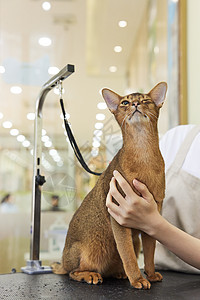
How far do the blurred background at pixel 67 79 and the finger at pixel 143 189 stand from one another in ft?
4.00

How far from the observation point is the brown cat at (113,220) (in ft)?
2.63

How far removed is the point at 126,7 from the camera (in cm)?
256

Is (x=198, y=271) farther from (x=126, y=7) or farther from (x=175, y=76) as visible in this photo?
(x=126, y=7)

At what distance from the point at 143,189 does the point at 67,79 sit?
1.71m

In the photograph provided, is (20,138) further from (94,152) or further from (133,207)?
(133,207)

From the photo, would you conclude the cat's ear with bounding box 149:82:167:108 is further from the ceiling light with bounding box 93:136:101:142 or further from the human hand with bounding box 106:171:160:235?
the ceiling light with bounding box 93:136:101:142

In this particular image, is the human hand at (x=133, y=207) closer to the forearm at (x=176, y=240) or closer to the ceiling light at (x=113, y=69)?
the forearm at (x=176, y=240)

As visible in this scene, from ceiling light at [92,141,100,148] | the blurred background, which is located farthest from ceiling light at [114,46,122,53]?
ceiling light at [92,141,100,148]

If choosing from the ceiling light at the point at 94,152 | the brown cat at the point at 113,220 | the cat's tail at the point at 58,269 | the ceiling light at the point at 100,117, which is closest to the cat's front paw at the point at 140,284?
the brown cat at the point at 113,220

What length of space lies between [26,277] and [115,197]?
375 mm

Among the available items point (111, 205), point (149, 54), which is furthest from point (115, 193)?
point (149, 54)

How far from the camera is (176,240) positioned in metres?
0.87

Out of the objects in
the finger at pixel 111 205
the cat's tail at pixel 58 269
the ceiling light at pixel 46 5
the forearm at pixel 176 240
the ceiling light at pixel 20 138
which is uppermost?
the ceiling light at pixel 46 5

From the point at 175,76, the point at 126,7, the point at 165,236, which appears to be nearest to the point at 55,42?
the point at 126,7
